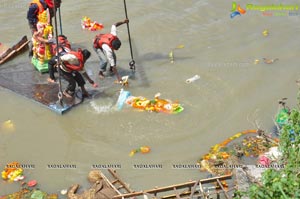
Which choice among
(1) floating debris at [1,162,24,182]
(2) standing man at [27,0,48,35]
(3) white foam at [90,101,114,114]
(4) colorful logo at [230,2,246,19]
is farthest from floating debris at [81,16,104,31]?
(1) floating debris at [1,162,24,182]

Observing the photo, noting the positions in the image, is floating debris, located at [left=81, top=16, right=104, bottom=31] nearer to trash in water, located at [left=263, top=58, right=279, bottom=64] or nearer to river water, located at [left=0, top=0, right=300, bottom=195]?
river water, located at [left=0, top=0, right=300, bottom=195]

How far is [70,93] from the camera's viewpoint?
29.5 feet

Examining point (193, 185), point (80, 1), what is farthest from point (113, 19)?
point (193, 185)

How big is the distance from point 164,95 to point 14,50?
375cm

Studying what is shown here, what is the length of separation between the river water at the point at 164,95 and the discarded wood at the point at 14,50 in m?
0.21

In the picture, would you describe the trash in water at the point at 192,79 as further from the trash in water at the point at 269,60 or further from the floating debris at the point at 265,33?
the floating debris at the point at 265,33

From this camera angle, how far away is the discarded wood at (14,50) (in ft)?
33.2

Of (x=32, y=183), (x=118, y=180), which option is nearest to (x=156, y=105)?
(x=118, y=180)

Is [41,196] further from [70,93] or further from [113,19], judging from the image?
[113,19]

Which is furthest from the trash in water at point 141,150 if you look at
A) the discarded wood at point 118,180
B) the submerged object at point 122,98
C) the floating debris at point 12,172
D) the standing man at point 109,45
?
the standing man at point 109,45

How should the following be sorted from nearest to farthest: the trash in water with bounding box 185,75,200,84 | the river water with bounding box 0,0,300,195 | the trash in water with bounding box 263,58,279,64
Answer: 1. the river water with bounding box 0,0,300,195
2. the trash in water with bounding box 185,75,200,84
3. the trash in water with bounding box 263,58,279,64

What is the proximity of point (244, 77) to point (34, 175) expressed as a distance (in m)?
4.79

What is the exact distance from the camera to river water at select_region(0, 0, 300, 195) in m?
7.64

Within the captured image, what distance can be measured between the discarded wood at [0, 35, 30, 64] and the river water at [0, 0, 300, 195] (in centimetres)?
21
